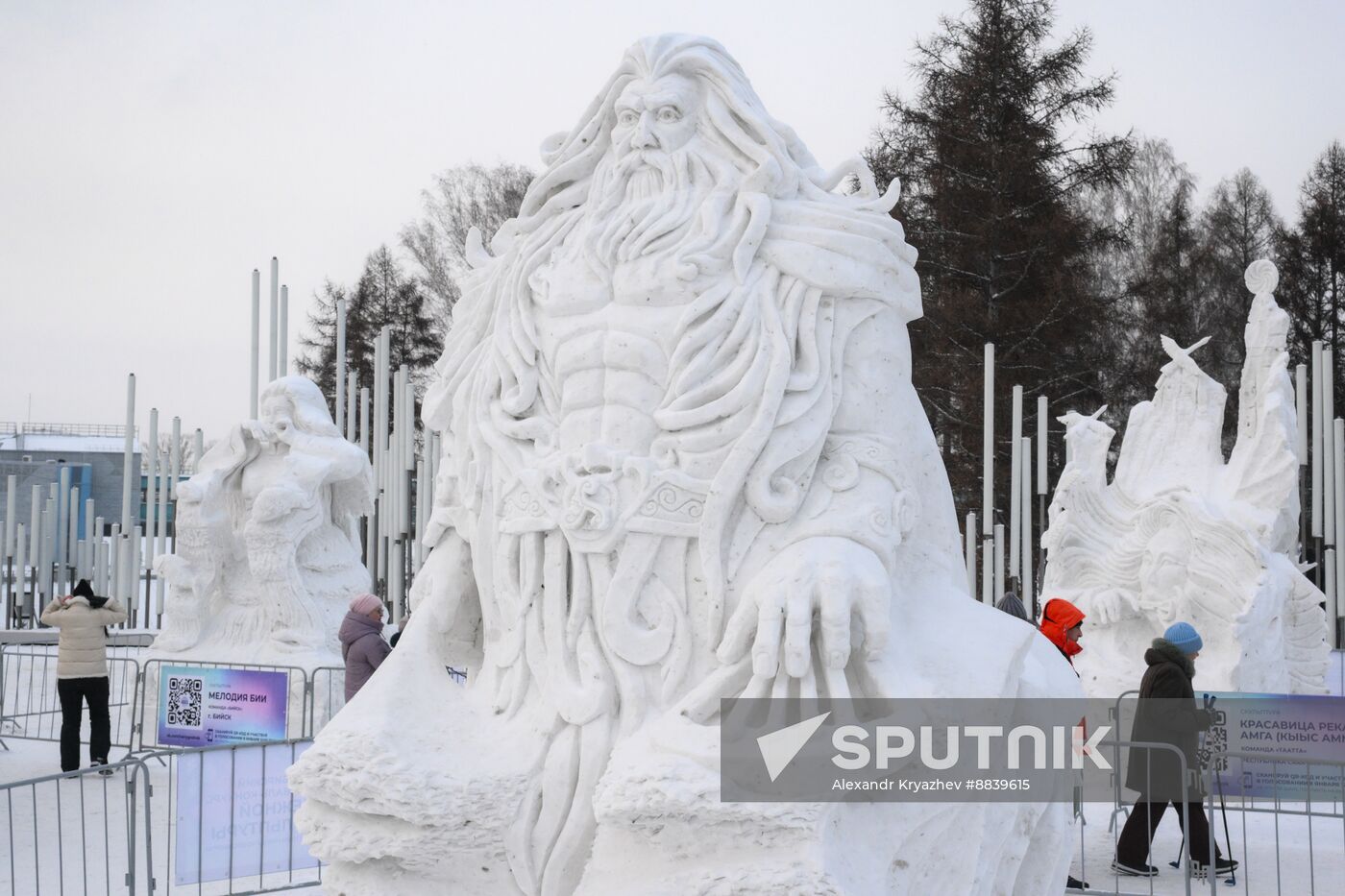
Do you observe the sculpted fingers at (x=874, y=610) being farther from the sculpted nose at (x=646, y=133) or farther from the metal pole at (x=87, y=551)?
the metal pole at (x=87, y=551)

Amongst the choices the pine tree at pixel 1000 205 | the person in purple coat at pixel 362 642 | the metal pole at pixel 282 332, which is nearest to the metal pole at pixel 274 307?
the metal pole at pixel 282 332

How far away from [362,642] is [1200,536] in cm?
549

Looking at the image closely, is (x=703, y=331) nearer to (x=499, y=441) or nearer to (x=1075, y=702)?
(x=499, y=441)

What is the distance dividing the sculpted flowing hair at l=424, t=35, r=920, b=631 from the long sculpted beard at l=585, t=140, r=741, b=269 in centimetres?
3

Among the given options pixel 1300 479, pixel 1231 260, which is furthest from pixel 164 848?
pixel 1231 260

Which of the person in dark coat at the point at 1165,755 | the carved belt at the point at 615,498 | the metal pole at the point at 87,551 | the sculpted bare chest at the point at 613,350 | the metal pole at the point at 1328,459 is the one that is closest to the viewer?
the carved belt at the point at 615,498

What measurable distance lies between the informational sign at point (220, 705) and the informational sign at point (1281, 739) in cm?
493

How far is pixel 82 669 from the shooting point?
27.1 feet

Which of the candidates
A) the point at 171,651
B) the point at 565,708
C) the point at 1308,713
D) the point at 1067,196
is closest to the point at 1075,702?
the point at 565,708

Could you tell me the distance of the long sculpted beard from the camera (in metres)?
3.21

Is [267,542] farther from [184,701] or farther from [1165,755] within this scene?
[1165,755]

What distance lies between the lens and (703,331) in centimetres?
310

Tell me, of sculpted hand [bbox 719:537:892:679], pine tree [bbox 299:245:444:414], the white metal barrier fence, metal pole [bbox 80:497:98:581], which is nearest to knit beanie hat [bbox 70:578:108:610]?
the white metal barrier fence

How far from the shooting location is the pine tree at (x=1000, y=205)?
56.9ft
